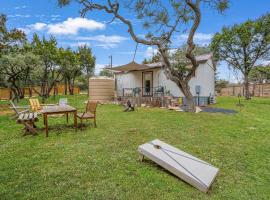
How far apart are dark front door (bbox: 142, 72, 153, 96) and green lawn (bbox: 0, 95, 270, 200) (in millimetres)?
9750

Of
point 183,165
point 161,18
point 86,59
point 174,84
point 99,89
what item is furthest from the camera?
point 86,59

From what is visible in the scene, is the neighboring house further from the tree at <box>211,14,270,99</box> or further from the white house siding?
the tree at <box>211,14,270,99</box>

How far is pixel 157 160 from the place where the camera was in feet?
11.9

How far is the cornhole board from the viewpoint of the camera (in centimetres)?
307

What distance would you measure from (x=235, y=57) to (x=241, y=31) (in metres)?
2.61

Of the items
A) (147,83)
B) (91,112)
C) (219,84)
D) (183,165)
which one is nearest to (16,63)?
(147,83)

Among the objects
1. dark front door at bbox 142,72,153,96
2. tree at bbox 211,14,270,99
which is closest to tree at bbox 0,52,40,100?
dark front door at bbox 142,72,153,96

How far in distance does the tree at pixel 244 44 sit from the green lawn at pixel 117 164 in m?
15.3

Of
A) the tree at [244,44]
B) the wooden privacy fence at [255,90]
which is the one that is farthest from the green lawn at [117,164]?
the wooden privacy fence at [255,90]

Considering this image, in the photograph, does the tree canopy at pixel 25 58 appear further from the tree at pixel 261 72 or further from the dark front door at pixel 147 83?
the tree at pixel 261 72

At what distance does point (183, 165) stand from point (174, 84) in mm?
11898

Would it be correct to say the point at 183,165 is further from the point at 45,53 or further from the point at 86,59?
the point at 86,59

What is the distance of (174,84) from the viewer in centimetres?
1492

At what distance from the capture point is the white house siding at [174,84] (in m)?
14.9
